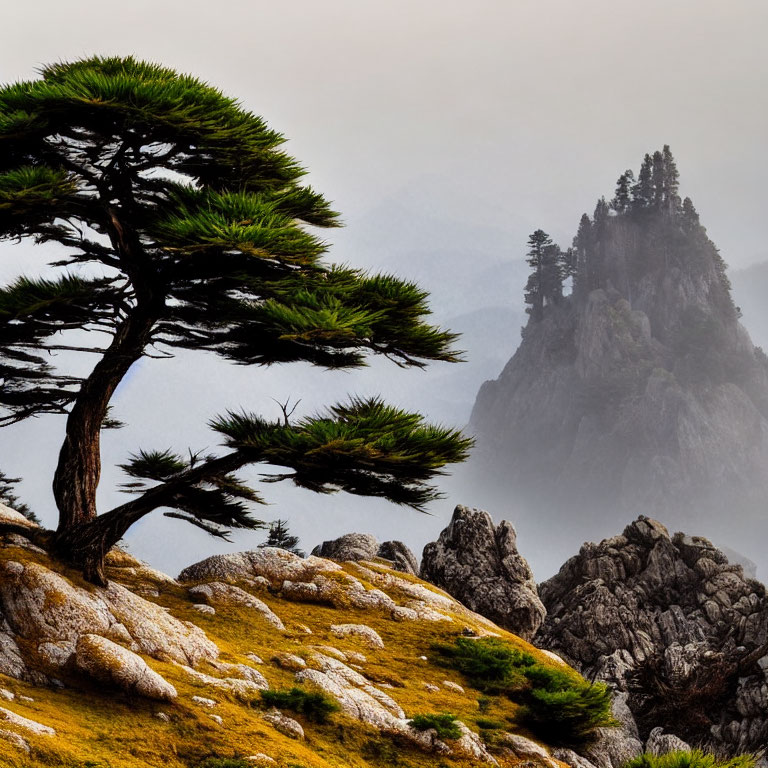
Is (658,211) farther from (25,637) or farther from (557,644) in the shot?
(25,637)

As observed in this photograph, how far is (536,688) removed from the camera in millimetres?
14109

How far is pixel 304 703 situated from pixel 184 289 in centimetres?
679

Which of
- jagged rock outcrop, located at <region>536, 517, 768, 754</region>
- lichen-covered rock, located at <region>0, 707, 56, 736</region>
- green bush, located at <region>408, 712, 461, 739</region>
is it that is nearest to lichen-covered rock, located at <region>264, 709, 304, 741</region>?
green bush, located at <region>408, 712, 461, 739</region>

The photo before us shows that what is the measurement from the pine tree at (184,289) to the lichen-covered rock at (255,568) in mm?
2551

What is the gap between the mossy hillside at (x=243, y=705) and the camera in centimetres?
841

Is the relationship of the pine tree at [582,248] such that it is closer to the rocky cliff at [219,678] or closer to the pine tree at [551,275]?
the pine tree at [551,275]

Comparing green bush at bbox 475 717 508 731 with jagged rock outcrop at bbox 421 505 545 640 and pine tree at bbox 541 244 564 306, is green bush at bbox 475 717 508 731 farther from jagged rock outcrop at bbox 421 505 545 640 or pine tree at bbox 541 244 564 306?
pine tree at bbox 541 244 564 306

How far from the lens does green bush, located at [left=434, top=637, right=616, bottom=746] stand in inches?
503

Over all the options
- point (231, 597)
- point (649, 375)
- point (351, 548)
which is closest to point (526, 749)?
point (231, 597)

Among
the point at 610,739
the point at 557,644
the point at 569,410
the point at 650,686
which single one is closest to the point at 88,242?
the point at 610,739

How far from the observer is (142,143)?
1207 cm

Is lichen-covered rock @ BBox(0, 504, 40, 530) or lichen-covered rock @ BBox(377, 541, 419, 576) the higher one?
lichen-covered rock @ BBox(377, 541, 419, 576)

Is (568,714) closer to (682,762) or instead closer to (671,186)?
(682,762)

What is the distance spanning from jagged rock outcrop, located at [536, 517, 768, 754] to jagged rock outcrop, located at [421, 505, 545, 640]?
3.57 meters
